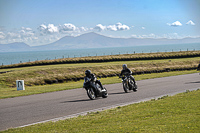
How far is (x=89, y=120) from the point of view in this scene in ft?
36.5

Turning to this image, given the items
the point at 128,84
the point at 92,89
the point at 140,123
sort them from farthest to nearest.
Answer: the point at 128,84 < the point at 92,89 < the point at 140,123

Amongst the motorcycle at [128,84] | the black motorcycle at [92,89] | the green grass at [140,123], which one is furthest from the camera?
the motorcycle at [128,84]

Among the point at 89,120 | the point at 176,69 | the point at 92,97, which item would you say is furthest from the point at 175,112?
the point at 176,69

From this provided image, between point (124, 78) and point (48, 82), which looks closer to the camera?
point (124, 78)

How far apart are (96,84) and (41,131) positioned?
9084 millimetres

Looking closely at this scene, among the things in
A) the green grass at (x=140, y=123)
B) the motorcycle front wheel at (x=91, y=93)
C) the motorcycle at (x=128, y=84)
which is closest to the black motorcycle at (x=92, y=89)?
the motorcycle front wheel at (x=91, y=93)

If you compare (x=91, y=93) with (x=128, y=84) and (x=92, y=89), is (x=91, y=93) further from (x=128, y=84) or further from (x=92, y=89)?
(x=128, y=84)

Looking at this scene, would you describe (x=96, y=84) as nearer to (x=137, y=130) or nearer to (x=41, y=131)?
(x=41, y=131)

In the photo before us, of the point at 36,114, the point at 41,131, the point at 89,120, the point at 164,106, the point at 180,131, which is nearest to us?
the point at 180,131

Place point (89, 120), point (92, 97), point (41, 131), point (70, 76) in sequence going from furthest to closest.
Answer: point (70, 76)
point (92, 97)
point (89, 120)
point (41, 131)

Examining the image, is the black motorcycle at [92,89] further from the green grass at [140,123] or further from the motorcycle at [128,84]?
the green grass at [140,123]

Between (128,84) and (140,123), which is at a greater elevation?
(128,84)

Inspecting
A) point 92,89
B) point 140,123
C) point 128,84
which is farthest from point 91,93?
point 140,123

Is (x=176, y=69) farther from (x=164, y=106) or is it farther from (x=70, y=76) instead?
(x=164, y=106)
